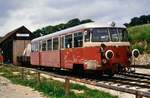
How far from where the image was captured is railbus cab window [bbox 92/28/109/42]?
23.4 meters

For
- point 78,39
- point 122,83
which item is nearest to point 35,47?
point 78,39

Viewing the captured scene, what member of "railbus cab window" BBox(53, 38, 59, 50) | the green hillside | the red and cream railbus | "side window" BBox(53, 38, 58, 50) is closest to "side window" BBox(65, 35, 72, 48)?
the red and cream railbus

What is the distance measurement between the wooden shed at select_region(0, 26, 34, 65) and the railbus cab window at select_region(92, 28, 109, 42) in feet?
123

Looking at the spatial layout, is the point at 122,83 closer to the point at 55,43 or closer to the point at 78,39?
the point at 78,39

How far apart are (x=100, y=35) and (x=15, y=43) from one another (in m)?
39.3

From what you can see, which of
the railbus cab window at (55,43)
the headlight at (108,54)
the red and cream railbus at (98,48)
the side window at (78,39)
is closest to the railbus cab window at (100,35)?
the red and cream railbus at (98,48)

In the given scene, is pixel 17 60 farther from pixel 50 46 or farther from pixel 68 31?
pixel 68 31

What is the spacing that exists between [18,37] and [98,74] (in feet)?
174

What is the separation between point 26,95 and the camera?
17297 millimetres

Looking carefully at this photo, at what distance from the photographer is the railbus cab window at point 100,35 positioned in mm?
23438

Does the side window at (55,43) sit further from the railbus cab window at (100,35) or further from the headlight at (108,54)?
the headlight at (108,54)

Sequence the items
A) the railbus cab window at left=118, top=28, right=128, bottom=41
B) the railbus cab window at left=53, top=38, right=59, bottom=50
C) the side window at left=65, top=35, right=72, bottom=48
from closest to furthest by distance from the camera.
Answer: the railbus cab window at left=118, top=28, right=128, bottom=41, the side window at left=65, top=35, right=72, bottom=48, the railbus cab window at left=53, top=38, right=59, bottom=50

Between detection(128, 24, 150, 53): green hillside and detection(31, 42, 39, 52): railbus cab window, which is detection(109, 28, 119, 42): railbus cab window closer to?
detection(31, 42, 39, 52): railbus cab window

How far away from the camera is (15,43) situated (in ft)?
203
